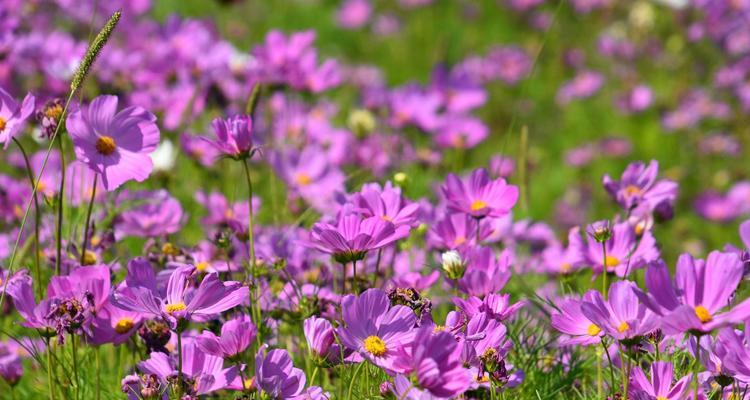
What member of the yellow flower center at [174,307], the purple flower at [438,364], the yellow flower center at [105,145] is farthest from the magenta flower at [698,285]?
the yellow flower center at [105,145]

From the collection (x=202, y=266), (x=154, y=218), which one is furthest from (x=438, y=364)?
(x=154, y=218)

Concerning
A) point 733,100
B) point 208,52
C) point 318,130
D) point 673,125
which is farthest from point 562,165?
point 208,52

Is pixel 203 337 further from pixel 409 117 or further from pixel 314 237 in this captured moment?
pixel 409 117

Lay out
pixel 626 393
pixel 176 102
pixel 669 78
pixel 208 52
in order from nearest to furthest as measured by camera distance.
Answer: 1. pixel 626 393
2. pixel 176 102
3. pixel 208 52
4. pixel 669 78

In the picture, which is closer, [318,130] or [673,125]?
[318,130]

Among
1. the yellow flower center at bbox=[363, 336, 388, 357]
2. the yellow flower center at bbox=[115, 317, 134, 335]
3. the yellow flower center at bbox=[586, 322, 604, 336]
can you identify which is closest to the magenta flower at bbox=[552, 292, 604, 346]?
the yellow flower center at bbox=[586, 322, 604, 336]

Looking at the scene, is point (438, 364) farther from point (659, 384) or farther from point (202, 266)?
point (202, 266)

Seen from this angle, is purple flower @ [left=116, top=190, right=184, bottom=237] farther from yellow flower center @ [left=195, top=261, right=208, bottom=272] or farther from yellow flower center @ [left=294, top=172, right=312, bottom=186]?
yellow flower center @ [left=294, top=172, right=312, bottom=186]
